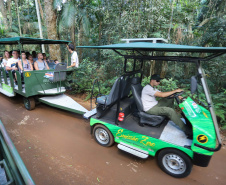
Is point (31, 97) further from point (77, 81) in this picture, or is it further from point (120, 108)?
point (120, 108)

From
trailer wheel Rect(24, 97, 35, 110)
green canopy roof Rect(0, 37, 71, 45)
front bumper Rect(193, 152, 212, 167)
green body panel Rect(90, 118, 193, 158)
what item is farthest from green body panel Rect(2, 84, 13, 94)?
front bumper Rect(193, 152, 212, 167)

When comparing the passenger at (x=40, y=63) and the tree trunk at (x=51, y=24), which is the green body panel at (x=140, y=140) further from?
the tree trunk at (x=51, y=24)

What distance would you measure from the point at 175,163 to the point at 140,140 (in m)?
0.76

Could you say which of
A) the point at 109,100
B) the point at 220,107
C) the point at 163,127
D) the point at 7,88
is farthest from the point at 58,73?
the point at 220,107

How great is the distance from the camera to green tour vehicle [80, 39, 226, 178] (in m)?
2.37

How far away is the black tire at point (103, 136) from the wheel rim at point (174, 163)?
4.03 feet

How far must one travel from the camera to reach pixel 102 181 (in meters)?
2.59

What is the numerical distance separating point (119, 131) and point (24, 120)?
3284 millimetres

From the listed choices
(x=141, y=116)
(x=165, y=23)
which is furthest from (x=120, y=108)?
(x=165, y=23)

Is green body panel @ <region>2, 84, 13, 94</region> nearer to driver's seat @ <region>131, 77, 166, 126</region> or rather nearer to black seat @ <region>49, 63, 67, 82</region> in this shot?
black seat @ <region>49, 63, 67, 82</region>

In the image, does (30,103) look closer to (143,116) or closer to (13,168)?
(143,116)

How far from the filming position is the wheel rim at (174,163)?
8.65ft

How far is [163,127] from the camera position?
3166mm

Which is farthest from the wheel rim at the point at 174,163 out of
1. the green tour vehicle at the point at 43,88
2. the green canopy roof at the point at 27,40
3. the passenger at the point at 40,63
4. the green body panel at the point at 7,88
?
the green body panel at the point at 7,88
